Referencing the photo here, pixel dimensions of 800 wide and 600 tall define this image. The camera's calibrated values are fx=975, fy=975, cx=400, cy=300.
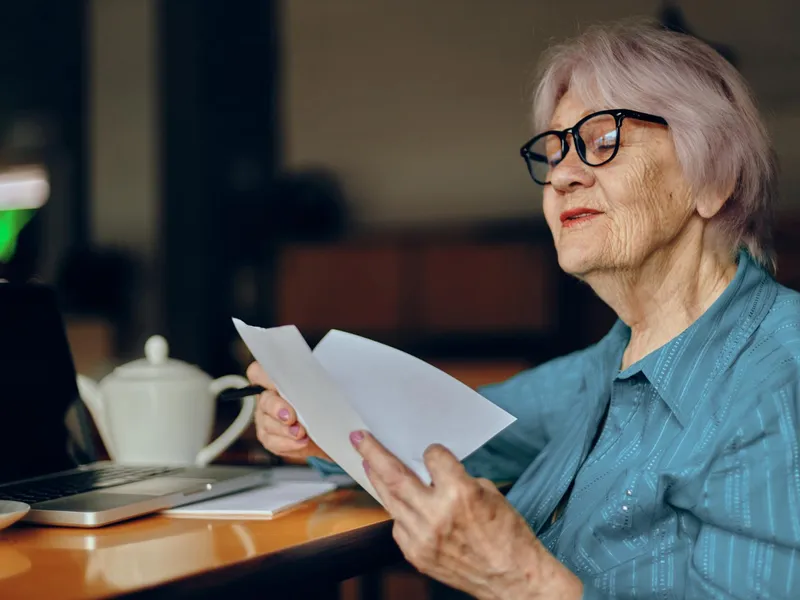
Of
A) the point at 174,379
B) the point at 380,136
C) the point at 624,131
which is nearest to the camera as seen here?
the point at 624,131

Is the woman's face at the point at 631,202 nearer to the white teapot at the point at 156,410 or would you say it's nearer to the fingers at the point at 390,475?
the fingers at the point at 390,475

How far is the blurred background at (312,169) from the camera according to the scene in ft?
14.5

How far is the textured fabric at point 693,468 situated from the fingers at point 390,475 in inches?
7.7

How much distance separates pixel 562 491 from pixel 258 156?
4424 millimetres

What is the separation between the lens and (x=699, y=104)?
1201 mm

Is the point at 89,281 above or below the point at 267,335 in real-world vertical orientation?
below

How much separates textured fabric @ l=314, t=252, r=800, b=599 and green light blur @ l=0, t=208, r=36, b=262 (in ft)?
17.0

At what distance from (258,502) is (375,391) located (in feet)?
0.81

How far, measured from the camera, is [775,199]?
1.30m

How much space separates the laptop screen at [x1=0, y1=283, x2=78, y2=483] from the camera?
1.22 m

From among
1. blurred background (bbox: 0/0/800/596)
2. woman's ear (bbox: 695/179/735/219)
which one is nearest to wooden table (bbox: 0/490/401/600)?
woman's ear (bbox: 695/179/735/219)

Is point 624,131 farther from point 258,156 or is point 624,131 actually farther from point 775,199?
point 258,156

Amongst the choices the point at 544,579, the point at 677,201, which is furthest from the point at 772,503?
the point at 677,201

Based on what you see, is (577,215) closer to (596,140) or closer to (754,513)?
Result: (596,140)
